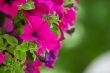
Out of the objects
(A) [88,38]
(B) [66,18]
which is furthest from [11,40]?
(A) [88,38]

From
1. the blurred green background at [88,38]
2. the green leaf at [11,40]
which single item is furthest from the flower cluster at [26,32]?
the blurred green background at [88,38]

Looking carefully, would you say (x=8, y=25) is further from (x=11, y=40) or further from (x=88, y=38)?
(x=88, y=38)

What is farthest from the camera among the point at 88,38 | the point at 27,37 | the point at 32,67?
the point at 88,38

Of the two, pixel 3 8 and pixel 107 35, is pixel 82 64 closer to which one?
pixel 107 35

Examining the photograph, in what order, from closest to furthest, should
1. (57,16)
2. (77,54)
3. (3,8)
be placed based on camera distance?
(3,8) < (57,16) < (77,54)

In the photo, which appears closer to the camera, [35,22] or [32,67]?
[35,22]

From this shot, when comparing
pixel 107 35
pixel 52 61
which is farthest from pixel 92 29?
pixel 52 61
